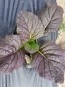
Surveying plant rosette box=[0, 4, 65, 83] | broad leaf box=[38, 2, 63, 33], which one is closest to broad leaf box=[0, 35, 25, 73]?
plant rosette box=[0, 4, 65, 83]

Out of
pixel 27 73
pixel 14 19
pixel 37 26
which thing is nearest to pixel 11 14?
pixel 14 19

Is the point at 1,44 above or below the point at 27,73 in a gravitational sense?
above

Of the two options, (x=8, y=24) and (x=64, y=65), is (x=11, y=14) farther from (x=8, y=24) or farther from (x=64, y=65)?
(x=64, y=65)

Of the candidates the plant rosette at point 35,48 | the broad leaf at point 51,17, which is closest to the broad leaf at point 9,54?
the plant rosette at point 35,48

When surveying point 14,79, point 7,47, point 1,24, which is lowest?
point 14,79

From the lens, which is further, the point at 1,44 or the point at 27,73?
the point at 27,73

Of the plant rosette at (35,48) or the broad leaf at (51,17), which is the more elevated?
the broad leaf at (51,17)

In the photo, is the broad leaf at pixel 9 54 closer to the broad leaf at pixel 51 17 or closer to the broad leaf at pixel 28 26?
the broad leaf at pixel 28 26
